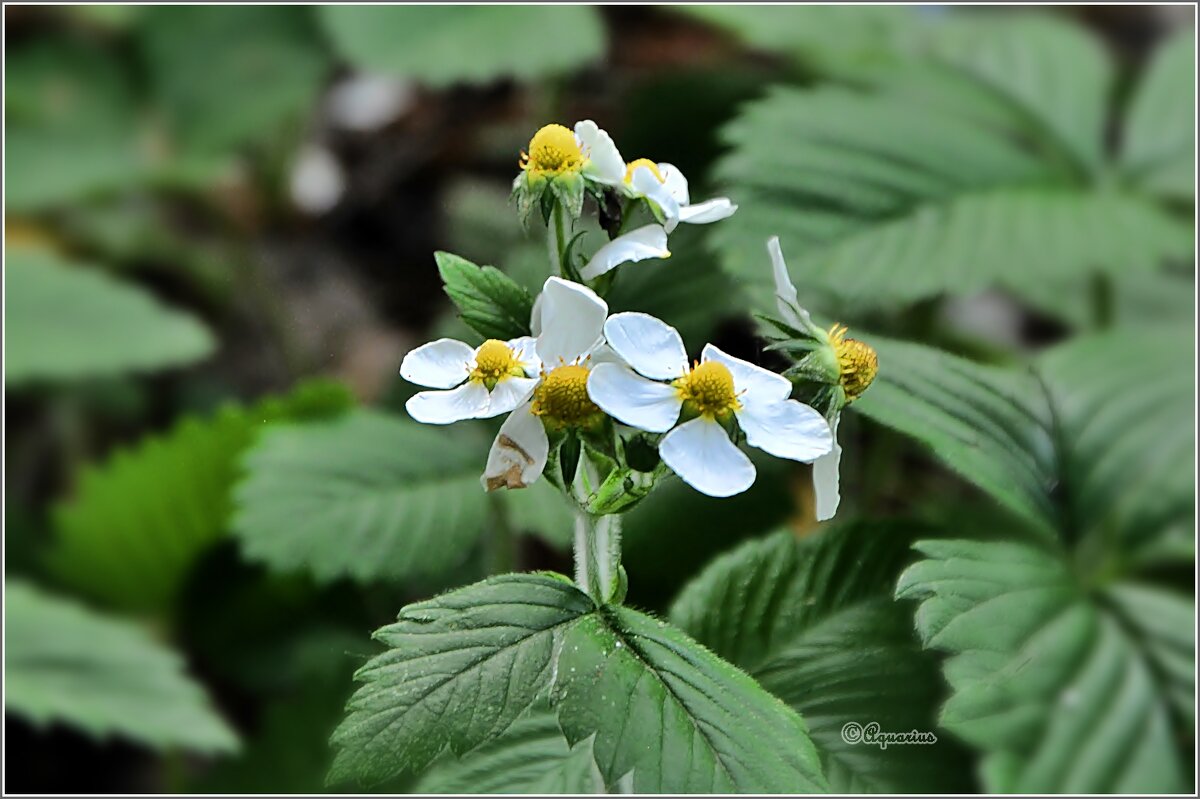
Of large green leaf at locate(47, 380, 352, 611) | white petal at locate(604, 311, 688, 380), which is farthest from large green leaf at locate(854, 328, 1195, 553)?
large green leaf at locate(47, 380, 352, 611)

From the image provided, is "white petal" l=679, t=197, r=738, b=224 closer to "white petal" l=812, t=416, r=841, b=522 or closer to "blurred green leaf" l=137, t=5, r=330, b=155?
"white petal" l=812, t=416, r=841, b=522

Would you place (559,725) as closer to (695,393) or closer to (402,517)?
(695,393)

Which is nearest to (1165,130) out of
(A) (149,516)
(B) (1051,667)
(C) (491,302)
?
(B) (1051,667)

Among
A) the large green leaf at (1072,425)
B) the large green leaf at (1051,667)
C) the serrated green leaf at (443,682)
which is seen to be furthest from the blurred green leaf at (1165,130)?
the serrated green leaf at (443,682)

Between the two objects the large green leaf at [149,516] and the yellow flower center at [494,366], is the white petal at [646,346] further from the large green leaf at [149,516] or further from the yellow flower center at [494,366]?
the large green leaf at [149,516]

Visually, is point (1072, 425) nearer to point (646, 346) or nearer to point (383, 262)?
point (646, 346)

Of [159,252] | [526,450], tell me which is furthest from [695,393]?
[159,252]
